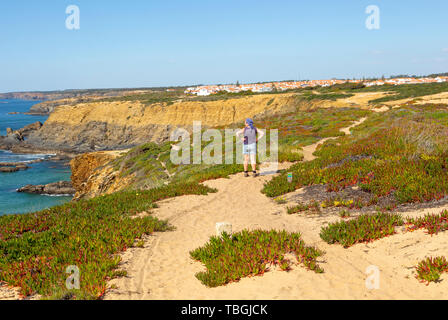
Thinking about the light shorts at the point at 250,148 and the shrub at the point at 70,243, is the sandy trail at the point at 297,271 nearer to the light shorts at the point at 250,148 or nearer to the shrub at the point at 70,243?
the shrub at the point at 70,243

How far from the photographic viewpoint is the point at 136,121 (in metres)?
86.1

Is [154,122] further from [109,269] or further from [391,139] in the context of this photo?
[109,269]

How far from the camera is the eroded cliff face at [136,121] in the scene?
7919 centimetres

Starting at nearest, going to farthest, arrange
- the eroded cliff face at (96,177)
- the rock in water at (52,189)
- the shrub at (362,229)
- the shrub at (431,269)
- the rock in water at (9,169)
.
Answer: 1. the shrub at (431,269)
2. the shrub at (362,229)
3. the eroded cliff face at (96,177)
4. the rock in water at (52,189)
5. the rock in water at (9,169)

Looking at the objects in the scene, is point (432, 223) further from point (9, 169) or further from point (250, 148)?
point (9, 169)

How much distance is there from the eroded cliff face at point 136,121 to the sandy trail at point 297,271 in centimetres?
6823

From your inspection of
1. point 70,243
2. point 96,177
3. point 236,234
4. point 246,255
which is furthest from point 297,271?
point 96,177

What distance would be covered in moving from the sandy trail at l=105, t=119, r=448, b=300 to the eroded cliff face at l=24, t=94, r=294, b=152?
2686 inches

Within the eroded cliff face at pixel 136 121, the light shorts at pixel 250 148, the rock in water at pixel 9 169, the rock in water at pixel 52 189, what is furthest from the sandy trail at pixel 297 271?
the eroded cliff face at pixel 136 121

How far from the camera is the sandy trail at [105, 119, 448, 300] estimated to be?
4785mm

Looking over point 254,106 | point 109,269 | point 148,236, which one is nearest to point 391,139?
point 148,236

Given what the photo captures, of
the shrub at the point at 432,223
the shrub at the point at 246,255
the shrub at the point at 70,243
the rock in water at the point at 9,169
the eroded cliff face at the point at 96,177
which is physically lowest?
the rock in water at the point at 9,169

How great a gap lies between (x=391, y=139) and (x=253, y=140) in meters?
6.66

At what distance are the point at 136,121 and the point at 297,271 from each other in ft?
279
